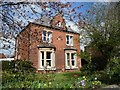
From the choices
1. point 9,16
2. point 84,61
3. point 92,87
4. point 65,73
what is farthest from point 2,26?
point 84,61

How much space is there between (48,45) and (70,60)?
26.8 inches

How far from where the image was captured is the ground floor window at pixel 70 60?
3.06 metres

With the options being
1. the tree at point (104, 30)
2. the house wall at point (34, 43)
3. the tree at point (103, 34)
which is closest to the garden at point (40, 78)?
the house wall at point (34, 43)

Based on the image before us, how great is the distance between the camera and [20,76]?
2.93 metres

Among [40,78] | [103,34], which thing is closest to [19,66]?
[40,78]

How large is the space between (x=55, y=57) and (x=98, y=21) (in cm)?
122

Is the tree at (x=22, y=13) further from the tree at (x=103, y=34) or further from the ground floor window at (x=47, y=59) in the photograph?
the tree at (x=103, y=34)

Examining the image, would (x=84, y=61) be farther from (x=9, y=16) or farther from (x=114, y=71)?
(x=9, y=16)

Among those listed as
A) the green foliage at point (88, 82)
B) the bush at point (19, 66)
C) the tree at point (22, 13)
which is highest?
the tree at point (22, 13)

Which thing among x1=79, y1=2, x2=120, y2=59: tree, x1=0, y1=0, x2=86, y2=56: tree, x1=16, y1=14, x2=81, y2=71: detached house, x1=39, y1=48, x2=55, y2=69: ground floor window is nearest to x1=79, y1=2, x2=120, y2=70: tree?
x1=79, y1=2, x2=120, y2=59: tree

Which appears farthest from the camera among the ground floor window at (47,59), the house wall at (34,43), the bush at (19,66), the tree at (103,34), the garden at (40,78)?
the tree at (103,34)

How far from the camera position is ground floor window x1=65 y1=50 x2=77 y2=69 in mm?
3057

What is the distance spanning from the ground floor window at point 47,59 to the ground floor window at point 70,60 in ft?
0.57

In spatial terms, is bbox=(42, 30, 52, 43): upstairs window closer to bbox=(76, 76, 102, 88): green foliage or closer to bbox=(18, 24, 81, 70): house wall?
bbox=(18, 24, 81, 70): house wall
